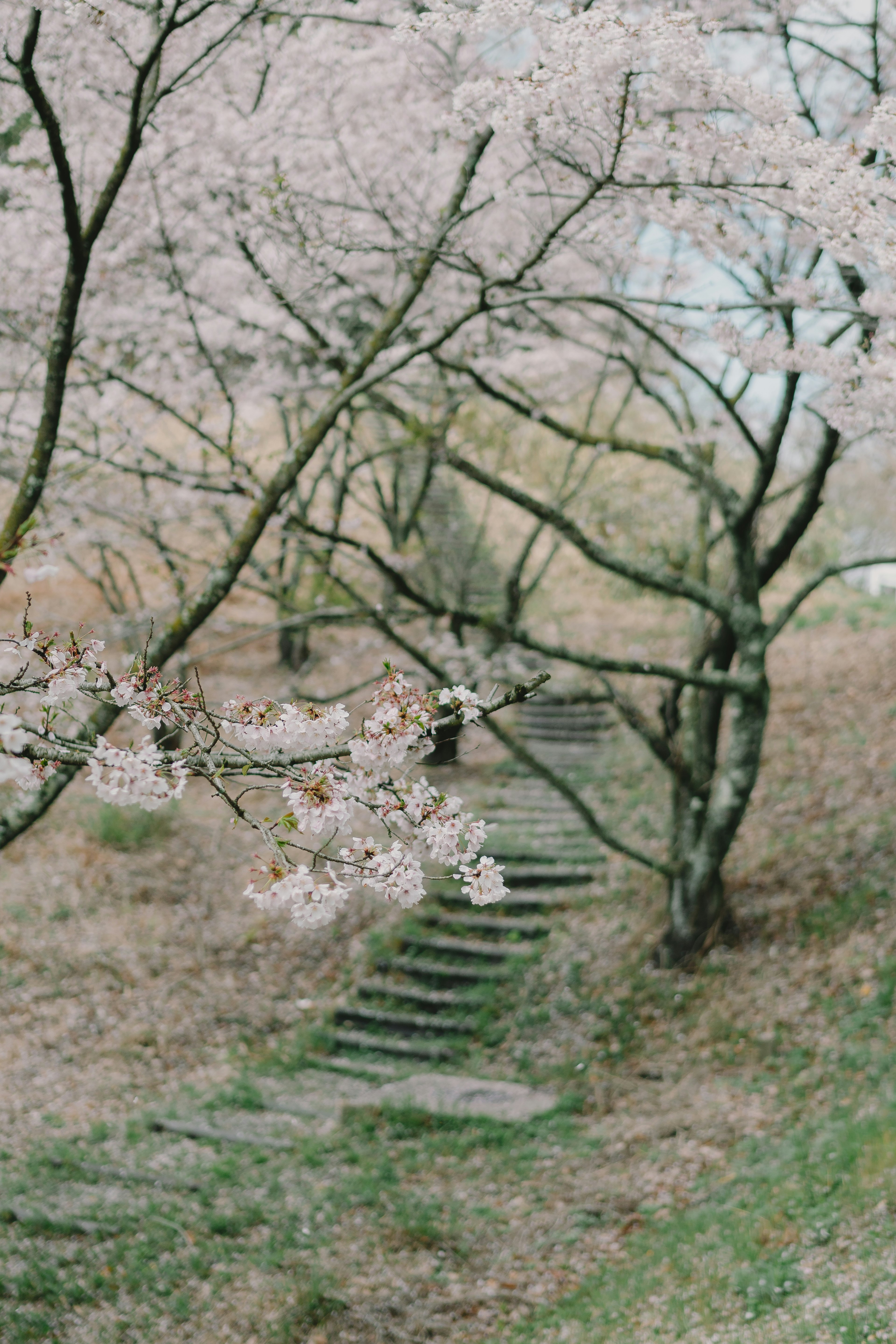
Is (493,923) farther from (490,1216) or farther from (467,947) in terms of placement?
(490,1216)

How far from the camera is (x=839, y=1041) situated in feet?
20.5

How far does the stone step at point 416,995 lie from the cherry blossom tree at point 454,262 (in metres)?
1.97

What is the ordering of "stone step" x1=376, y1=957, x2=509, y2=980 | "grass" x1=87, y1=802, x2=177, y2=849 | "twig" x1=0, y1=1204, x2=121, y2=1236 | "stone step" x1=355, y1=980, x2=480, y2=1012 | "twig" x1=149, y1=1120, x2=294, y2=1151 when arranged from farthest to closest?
"grass" x1=87, y1=802, x2=177, y2=849 < "stone step" x1=376, y1=957, x2=509, y2=980 < "stone step" x1=355, y1=980, x2=480, y2=1012 < "twig" x1=149, y1=1120, x2=294, y2=1151 < "twig" x1=0, y1=1204, x2=121, y2=1236

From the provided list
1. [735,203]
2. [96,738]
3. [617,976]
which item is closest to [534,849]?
[617,976]

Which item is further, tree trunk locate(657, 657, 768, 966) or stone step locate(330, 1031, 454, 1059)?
stone step locate(330, 1031, 454, 1059)

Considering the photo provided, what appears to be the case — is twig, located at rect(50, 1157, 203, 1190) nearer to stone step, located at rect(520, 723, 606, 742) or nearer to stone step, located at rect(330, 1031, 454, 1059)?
stone step, located at rect(330, 1031, 454, 1059)

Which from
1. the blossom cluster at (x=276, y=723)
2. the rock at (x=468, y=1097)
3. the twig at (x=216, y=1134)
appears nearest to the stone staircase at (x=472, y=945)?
the rock at (x=468, y=1097)

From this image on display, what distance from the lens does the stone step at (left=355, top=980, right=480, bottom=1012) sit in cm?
845

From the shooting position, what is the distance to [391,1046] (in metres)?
7.97

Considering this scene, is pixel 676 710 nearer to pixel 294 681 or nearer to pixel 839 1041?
pixel 839 1041

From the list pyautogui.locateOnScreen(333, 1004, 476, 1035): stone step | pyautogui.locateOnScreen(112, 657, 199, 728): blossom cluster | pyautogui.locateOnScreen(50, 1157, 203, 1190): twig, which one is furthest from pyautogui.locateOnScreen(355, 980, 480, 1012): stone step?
pyautogui.locateOnScreen(112, 657, 199, 728): blossom cluster

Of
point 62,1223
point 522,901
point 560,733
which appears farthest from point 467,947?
point 560,733

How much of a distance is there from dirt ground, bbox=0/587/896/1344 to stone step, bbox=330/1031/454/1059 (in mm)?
339

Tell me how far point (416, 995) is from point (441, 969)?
376 mm
